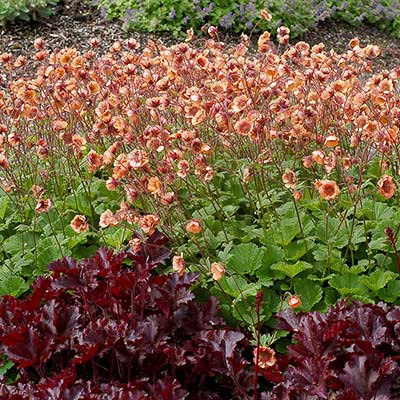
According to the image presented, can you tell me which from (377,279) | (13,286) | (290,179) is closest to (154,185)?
(290,179)

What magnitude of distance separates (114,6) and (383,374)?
653cm

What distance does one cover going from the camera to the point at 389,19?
859 centimetres

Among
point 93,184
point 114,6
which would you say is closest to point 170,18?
point 114,6

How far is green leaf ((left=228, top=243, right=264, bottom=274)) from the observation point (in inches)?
109

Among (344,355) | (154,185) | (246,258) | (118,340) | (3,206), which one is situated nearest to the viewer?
(344,355)

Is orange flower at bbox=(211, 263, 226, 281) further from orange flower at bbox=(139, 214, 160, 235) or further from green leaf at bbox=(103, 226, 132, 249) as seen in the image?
green leaf at bbox=(103, 226, 132, 249)

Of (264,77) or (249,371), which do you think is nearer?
(249,371)

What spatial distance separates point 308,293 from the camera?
2.69 meters

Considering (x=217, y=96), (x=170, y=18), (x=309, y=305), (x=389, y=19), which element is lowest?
(x=389, y=19)

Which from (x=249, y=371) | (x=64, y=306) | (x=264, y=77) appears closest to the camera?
(x=249, y=371)

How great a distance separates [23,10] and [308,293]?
5.81 m

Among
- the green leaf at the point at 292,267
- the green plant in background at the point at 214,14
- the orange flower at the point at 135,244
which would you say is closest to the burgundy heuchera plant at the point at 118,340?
the orange flower at the point at 135,244

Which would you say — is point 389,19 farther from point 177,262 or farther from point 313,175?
point 177,262

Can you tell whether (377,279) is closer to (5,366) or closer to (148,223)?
(148,223)
